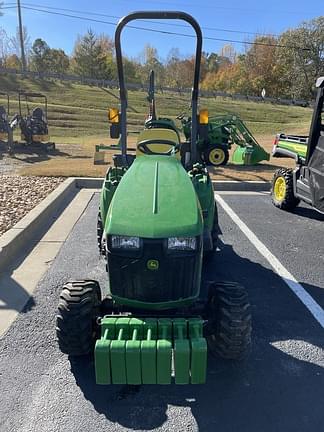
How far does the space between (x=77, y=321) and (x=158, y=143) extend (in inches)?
88.7

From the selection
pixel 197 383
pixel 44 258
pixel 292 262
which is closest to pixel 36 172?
pixel 44 258

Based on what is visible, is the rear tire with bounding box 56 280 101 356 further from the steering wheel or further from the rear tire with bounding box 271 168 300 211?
the rear tire with bounding box 271 168 300 211

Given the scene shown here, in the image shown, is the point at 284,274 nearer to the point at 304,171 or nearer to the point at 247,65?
the point at 304,171

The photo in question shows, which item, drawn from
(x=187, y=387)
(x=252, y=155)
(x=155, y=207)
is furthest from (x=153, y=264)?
(x=252, y=155)

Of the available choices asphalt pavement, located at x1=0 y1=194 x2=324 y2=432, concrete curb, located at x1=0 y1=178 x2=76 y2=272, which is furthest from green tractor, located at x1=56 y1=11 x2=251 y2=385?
concrete curb, located at x1=0 y1=178 x2=76 y2=272

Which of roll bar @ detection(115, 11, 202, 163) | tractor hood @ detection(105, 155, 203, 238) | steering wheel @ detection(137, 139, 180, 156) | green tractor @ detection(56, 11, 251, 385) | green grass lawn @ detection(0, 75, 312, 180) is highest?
roll bar @ detection(115, 11, 202, 163)

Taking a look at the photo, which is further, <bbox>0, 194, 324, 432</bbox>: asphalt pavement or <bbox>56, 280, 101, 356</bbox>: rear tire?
<bbox>56, 280, 101, 356</bbox>: rear tire

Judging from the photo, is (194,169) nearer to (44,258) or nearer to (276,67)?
(44,258)

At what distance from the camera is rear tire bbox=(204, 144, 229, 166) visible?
11406 millimetres

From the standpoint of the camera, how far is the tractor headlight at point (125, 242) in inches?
101

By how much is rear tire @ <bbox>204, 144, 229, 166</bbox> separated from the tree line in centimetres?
3801

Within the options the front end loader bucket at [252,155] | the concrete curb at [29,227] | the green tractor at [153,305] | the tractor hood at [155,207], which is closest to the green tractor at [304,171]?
the front end loader bucket at [252,155]

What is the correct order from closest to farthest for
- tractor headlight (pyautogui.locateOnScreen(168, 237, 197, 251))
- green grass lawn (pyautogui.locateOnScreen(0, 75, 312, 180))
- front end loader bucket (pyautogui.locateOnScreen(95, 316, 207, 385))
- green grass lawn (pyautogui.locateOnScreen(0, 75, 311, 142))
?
front end loader bucket (pyautogui.locateOnScreen(95, 316, 207, 385)) < tractor headlight (pyautogui.locateOnScreen(168, 237, 197, 251)) < green grass lawn (pyautogui.locateOnScreen(0, 75, 312, 180)) < green grass lawn (pyautogui.locateOnScreen(0, 75, 311, 142))

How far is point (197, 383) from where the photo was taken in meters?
2.51
